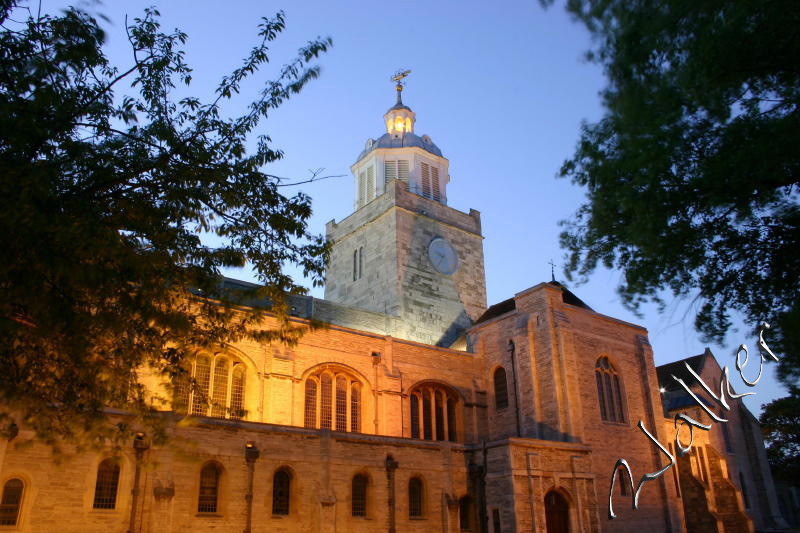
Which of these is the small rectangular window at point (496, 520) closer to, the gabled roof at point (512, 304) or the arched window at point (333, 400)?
the arched window at point (333, 400)

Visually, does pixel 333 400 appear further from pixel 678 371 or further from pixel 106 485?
pixel 678 371

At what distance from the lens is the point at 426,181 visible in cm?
3972

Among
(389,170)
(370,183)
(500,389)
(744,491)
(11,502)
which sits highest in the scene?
(389,170)

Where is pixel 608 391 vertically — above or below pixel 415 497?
above

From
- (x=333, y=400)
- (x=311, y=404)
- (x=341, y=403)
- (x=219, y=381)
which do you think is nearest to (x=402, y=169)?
(x=341, y=403)

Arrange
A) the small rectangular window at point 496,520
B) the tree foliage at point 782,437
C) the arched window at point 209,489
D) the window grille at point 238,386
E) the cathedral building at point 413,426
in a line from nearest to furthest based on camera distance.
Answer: the cathedral building at point 413,426, the arched window at point 209,489, the small rectangular window at point 496,520, the window grille at point 238,386, the tree foliage at point 782,437

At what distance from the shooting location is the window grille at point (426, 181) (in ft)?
129

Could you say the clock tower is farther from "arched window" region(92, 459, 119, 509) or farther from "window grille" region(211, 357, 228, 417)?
"arched window" region(92, 459, 119, 509)

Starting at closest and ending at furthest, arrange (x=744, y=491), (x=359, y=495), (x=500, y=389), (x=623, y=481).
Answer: (x=359, y=495)
(x=623, y=481)
(x=500, y=389)
(x=744, y=491)

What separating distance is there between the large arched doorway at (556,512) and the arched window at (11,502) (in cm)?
1691

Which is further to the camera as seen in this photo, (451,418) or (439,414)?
(451,418)

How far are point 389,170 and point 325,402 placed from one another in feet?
59.5

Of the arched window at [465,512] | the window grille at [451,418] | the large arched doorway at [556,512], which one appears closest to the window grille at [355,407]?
the window grille at [451,418]

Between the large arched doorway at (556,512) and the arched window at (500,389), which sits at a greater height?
the arched window at (500,389)
